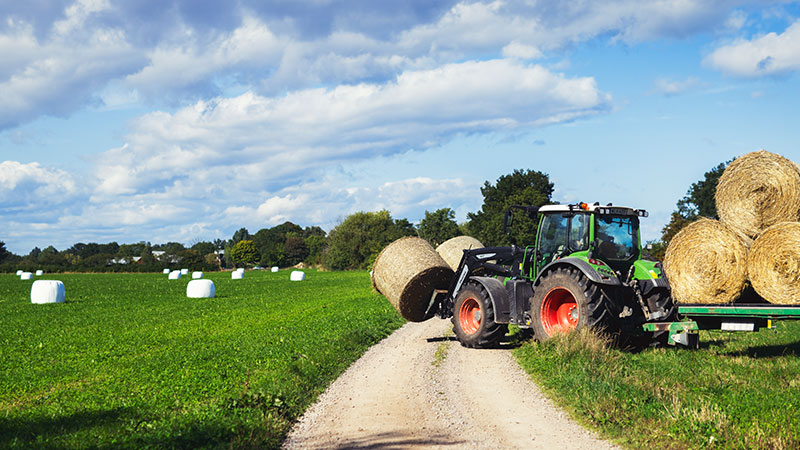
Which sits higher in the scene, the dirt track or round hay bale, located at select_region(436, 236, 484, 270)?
round hay bale, located at select_region(436, 236, 484, 270)

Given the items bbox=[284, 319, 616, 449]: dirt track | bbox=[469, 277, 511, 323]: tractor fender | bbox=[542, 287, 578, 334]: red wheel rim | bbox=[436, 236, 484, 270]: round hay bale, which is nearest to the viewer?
bbox=[284, 319, 616, 449]: dirt track

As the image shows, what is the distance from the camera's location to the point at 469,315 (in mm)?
14578

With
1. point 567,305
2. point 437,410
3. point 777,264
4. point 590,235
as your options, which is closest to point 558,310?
point 567,305

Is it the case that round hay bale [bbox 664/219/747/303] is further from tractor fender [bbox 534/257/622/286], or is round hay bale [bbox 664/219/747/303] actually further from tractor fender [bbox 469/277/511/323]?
tractor fender [bbox 469/277/511/323]

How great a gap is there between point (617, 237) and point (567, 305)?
173 centimetres

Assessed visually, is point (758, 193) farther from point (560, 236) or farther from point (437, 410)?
point (437, 410)

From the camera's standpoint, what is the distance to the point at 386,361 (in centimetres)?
1262

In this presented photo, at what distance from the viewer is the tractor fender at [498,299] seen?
13.4 metres

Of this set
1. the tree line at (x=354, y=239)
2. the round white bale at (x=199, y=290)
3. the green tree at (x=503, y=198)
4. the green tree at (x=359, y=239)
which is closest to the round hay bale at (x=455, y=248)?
the tree line at (x=354, y=239)

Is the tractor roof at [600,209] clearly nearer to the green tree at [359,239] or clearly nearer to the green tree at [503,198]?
the green tree at [503,198]

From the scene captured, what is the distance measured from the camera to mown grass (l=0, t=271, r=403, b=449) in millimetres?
7465

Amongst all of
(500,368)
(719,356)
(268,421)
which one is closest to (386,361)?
(500,368)

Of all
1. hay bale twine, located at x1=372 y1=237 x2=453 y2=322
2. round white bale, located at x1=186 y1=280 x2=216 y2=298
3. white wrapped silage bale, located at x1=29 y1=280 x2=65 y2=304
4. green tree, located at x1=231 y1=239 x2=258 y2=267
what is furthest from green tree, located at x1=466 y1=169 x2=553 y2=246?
green tree, located at x1=231 y1=239 x2=258 y2=267

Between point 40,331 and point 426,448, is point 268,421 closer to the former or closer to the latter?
point 426,448
